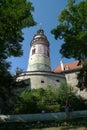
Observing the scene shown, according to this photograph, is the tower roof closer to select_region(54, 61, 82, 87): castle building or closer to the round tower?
the round tower

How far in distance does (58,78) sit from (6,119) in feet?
96.1

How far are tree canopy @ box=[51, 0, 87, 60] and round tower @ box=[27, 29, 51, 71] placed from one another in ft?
115

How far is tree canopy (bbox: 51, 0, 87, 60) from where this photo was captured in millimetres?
27328

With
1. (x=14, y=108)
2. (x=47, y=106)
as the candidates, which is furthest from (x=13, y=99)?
(x=47, y=106)

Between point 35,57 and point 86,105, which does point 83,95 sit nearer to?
→ point 86,105

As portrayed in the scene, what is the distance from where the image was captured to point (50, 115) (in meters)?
29.0

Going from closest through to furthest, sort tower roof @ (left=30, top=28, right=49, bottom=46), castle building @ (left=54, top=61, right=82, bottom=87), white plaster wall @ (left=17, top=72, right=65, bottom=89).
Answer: white plaster wall @ (left=17, top=72, right=65, bottom=89) < castle building @ (left=54, top=61, right=82, bottom=87) < tower roof @ (left=30, top=28, right=49, bottom=46)

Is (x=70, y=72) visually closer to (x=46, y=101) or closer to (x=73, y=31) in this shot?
(x=46, y=101)

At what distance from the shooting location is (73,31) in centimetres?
2867

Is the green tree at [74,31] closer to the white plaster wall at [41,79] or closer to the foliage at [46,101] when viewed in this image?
the foliage at [46,101]

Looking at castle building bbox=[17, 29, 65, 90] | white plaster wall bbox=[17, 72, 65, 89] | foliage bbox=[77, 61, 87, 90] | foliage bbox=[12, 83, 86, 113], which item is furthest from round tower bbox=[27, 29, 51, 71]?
foliage bbox=[77, 61, 87, 90]

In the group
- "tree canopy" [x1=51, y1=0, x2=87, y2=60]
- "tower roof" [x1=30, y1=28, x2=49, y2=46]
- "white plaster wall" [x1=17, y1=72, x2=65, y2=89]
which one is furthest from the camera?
"tower roof" [x1=30, y1=28, x2=49, y2=46]

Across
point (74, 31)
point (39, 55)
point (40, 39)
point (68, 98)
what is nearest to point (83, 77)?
point (74, 31)

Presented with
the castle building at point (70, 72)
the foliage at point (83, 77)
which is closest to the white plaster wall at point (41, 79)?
the castle building at point (70, 72)
